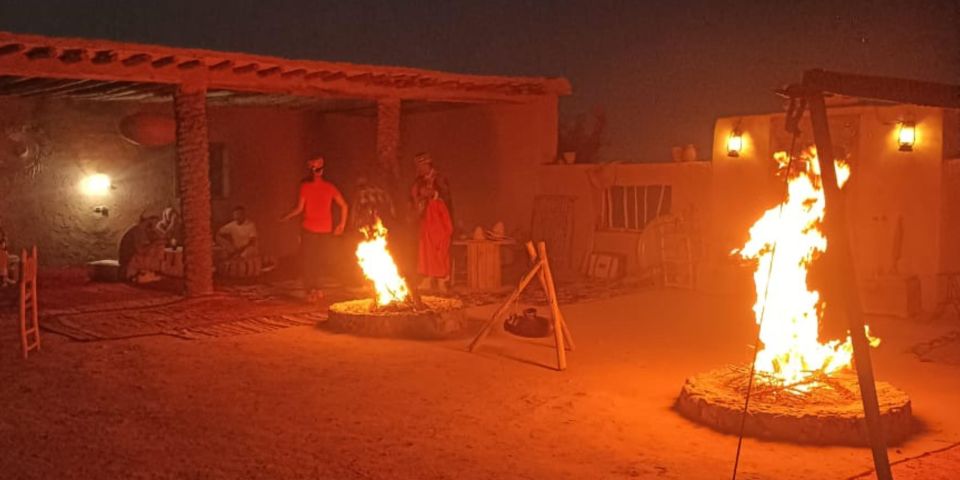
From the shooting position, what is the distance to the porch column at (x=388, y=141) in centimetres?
1456

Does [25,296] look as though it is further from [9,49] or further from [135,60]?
[135,60]

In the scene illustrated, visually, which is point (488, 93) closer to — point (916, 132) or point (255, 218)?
point (255, 218)

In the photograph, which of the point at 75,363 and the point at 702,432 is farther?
the point at 75,363

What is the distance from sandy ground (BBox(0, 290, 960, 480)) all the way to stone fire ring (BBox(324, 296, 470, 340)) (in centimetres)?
24

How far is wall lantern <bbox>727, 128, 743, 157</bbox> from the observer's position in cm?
1337

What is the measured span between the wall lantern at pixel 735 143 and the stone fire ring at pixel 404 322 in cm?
509

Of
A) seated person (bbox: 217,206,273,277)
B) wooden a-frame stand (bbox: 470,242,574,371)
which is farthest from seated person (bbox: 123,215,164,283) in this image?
wooden a-frame stand (bbox: 470,242,574,371)

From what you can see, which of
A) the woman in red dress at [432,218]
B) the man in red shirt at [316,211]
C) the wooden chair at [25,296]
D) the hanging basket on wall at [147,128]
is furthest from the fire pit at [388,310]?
the hanging basket on wall at [147,128]

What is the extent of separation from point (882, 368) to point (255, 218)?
1207cm

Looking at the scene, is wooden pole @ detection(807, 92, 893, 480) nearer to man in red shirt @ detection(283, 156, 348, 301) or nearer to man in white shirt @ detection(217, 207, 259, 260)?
man in red shirt @ detection(283, 156, 348, 301)

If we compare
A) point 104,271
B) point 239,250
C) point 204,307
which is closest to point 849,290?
point 204,307

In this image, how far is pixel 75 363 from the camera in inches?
346

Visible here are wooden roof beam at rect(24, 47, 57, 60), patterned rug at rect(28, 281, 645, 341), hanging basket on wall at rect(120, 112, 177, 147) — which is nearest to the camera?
patterned rug at rect(28, 281, 645, 341)

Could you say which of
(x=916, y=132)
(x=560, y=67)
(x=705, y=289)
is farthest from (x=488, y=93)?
(x=560, y=67)
